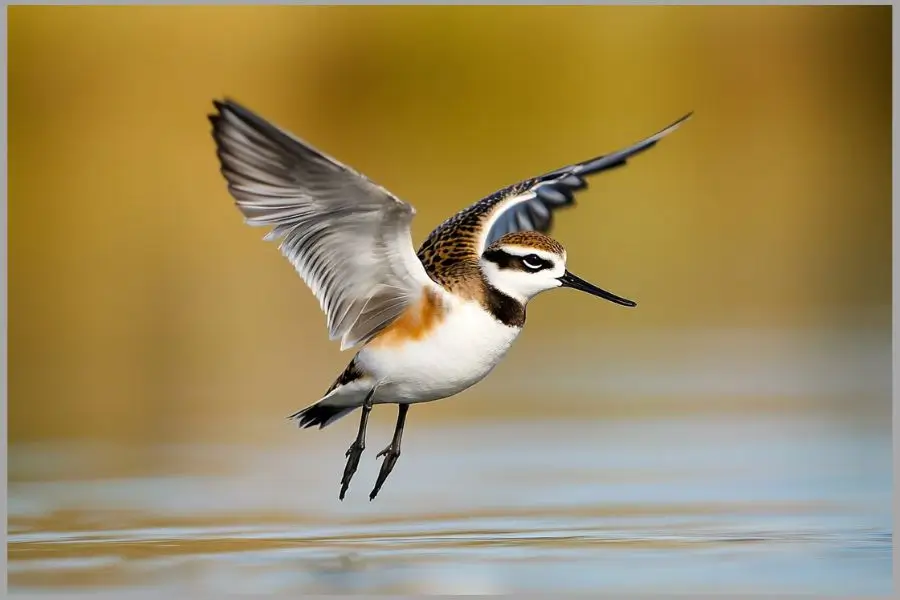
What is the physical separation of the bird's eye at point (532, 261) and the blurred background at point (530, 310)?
140 centimetres

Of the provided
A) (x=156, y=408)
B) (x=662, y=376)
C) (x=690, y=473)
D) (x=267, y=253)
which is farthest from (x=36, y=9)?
(x=690, y=473)

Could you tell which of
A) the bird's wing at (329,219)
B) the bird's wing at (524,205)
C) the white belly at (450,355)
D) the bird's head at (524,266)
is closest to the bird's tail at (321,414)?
the bird's wing at (329,219)

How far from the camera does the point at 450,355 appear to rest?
831 cm

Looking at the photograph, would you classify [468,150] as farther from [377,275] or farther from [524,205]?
[377,275]

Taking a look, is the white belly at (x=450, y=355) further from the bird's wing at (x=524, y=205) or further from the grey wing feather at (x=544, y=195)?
the grey wing feather at (x=544, y=195)

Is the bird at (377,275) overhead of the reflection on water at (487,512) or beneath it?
overhead

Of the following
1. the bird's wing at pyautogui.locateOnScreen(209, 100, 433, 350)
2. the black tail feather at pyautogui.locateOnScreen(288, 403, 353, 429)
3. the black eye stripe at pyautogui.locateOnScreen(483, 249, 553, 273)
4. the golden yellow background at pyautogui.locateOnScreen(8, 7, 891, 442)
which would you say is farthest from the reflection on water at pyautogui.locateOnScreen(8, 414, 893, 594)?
the golden yellow background at pyautogui.locateOnScreen(8, 7, 891, 442)

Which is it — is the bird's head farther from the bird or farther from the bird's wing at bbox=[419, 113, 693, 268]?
the bird's wing at bbox=[419, 113, 693, 268]

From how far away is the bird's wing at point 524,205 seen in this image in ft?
30.7

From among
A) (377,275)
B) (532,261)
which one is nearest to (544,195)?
(532,261)

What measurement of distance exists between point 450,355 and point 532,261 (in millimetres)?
688

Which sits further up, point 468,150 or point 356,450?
point 468,150

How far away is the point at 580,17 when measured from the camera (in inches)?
714

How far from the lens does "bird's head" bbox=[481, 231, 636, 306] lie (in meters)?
8.55
